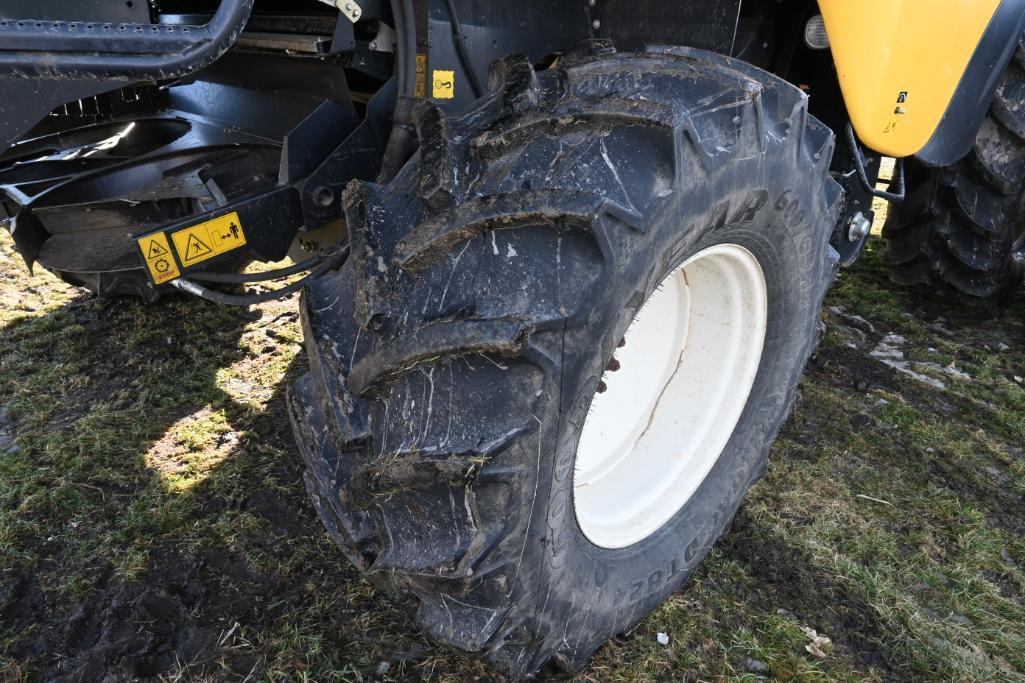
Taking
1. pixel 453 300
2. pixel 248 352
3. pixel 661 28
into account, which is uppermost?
pixel 661 28

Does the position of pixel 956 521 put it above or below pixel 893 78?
below

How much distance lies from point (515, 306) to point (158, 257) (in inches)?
38.7

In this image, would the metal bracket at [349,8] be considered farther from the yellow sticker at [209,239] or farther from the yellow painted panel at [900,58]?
the yellow painted panel at [900,58]

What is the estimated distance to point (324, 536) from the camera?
2.18m

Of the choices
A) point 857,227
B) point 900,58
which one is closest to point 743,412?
point 857,227

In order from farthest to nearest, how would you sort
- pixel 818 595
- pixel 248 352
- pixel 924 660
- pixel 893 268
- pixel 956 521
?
pixel 893 268 < pixel 248 352 < pixel 956 521 < pixel 818 595 < pixel 924 660

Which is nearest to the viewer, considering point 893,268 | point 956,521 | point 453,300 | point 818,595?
point 453,300

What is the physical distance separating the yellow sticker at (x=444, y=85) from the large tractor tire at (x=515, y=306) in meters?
0.22

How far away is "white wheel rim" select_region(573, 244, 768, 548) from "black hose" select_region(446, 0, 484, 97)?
2.20 ft

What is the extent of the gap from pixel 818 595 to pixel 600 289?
1.31 meters

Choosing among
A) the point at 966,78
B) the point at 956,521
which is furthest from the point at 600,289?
the point at 956,521

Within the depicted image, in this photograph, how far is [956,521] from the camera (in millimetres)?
2334

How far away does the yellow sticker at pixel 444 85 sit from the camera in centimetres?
163

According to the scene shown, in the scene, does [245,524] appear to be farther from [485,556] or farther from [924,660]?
[924,660]
